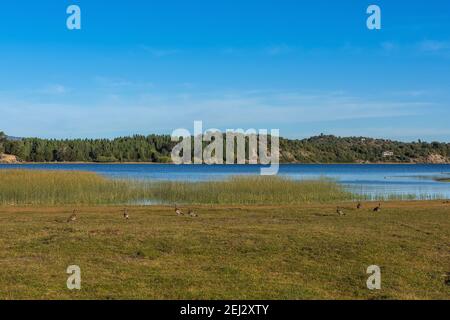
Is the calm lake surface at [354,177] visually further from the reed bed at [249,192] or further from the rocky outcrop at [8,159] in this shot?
the rocky outcrop at [8,159]

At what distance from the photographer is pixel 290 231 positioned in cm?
2080

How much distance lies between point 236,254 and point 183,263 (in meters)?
1.97

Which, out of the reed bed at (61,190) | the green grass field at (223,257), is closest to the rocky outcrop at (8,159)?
the reed bed at (61,190)

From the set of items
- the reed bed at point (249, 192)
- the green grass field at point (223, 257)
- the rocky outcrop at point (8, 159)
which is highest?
the rocky outcrop at point (8, 159)

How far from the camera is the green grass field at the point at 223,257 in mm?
12617

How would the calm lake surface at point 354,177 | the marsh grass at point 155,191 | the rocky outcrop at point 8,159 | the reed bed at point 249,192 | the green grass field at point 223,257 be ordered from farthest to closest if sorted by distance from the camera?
the rocky outcrop at point 8,159
the calm lake surface at point 354,177
the reed bed at point 249,192
the marsh grass at point 155,191
the green grass field at point 223,257

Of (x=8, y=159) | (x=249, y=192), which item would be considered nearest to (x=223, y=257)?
(x=249, y=192)

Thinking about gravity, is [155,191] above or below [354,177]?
below

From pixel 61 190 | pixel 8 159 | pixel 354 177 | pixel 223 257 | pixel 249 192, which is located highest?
pixel 8 159

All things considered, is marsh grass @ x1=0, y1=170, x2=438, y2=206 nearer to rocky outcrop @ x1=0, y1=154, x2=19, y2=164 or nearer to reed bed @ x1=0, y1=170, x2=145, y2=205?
reed bed @ x1=0, y1=170, x2=145, y2=205

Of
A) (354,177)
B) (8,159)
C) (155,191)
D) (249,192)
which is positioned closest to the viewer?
(249,192)

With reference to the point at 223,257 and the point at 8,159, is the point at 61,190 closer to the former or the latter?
the point at 223,257

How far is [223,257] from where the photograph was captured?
1622 cm
